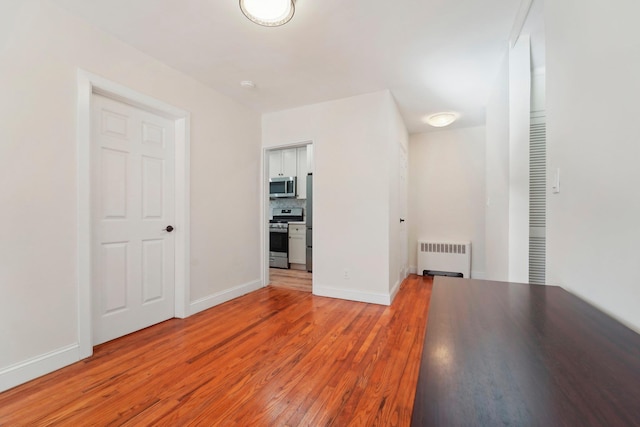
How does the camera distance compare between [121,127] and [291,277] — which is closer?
[121,127]

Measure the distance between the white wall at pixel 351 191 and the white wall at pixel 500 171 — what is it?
1.05 meters

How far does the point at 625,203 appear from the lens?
809 mm

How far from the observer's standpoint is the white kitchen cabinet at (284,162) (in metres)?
5.20

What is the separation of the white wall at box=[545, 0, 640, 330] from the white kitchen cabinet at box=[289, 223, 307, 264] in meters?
3.86

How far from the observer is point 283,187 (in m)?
5.22

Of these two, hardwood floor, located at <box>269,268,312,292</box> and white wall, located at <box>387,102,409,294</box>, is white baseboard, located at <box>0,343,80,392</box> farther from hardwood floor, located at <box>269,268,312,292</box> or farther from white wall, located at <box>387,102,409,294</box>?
white wall, located at <box>387,102,409,294</box>

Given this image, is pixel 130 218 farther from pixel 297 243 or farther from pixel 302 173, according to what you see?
pixel 302 173

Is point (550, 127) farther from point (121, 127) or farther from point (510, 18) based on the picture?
point (121, 127)

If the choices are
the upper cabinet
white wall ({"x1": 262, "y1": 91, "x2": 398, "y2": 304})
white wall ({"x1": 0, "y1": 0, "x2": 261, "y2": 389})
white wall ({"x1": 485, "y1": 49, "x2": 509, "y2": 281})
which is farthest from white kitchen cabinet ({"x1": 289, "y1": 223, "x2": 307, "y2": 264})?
white wall ({"x1": 0, "y1": 0, "x2": 261, "y2": 389})

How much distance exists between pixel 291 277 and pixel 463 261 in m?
2.72

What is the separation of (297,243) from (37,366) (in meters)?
3.58

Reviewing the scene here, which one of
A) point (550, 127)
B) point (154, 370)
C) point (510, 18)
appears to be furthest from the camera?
point (510, 18)

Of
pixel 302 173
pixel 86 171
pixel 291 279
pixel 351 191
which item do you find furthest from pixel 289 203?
pixel 86 171

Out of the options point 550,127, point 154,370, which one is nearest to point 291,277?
point 154,370
